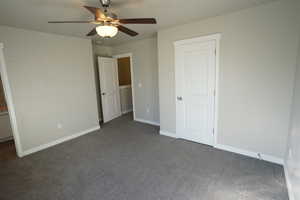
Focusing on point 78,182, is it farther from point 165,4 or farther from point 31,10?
point 165,4

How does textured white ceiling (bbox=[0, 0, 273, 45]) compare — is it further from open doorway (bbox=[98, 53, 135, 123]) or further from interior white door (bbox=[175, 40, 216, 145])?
open doorway (bbox=[98, 53, 135, 123])

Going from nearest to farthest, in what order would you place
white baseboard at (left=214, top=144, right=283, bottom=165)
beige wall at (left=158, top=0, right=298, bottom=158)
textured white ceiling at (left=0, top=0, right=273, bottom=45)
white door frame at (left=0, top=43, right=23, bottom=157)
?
textured white ceiling at (left=0, top=0, right=273, bottom=45) < beige wall at (left=158, top=0, right=298, bottom=158) < white baseboard at (left=214, top=144, right=283, bottom=165) < white door frame at (left=0, top=43, right=23, bottom=157)

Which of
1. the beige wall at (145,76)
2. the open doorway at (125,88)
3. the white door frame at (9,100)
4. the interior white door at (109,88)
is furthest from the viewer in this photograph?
the open doorway at (125,88)

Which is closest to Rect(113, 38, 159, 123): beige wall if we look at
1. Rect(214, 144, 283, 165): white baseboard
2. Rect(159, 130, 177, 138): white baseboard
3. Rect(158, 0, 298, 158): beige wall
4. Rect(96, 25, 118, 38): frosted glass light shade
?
Rect(159, 130, 177, 138): white baseboard

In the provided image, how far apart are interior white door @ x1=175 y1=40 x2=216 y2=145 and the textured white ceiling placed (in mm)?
576

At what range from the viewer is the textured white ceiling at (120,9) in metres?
2.03

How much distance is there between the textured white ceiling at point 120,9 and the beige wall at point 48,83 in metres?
0.42

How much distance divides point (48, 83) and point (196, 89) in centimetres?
316

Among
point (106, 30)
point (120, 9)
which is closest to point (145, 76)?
point (120, 9)

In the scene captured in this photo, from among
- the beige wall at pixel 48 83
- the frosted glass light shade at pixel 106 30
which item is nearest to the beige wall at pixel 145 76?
the beige wall at pixel 48 83

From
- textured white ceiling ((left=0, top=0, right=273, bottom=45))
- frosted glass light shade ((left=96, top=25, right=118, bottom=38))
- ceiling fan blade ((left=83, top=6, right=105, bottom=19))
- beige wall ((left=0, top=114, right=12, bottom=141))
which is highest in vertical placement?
textured white ceiling ((left=0, top=0, right=273, bottom=45))

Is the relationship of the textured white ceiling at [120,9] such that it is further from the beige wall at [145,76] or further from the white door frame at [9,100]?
the beige wall at [145,76]

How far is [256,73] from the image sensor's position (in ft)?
7.95

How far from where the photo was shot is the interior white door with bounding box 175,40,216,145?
288 centimetres
